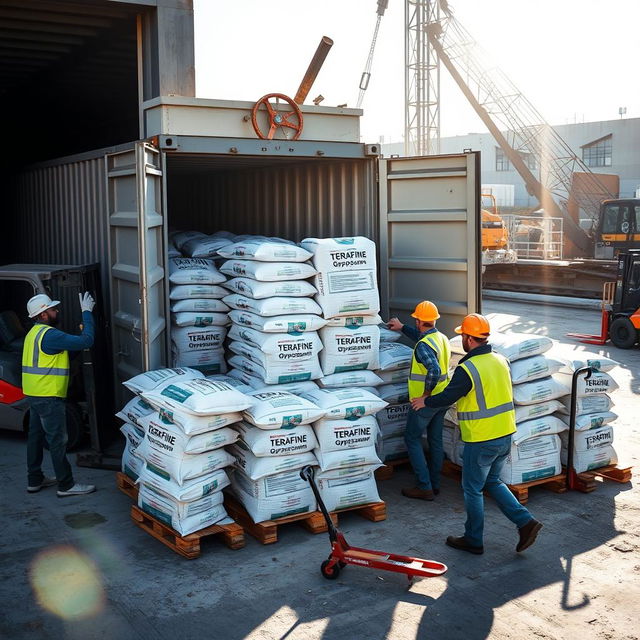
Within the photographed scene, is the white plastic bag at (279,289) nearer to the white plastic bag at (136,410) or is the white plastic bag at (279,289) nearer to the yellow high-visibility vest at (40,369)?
the white plastic bag at (136,410)

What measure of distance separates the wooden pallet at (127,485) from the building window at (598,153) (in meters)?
45.0

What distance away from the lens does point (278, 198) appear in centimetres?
A: 947

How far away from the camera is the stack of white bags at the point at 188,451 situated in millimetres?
5484

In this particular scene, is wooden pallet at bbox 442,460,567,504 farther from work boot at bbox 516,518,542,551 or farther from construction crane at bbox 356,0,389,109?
construction crane at bbox 356,0,389,109

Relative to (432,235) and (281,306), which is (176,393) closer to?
(281,306)

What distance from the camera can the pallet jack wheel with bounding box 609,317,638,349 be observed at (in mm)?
13297

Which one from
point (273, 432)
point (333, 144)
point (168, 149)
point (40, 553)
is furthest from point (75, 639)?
point (333, 144)

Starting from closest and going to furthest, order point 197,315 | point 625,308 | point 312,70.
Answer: point 197,315
point 312,70
point 625,308

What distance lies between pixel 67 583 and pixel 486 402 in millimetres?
2892

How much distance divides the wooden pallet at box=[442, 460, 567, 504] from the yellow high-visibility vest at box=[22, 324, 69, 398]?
331cm

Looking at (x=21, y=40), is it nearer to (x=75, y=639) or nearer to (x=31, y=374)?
(x=31, y=374)

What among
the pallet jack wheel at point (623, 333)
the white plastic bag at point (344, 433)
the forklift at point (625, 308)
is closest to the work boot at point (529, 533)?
the white plastic bag at point (344, 433)

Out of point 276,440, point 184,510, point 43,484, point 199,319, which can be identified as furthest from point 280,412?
point 43,484

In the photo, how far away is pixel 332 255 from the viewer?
22.6ft
